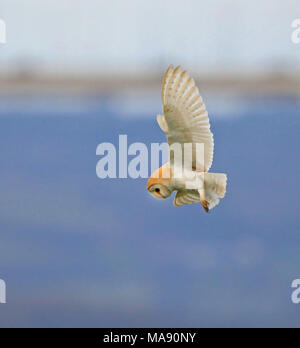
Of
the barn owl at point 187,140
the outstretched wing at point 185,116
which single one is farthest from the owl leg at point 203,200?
the outstretched wing at point 185,116

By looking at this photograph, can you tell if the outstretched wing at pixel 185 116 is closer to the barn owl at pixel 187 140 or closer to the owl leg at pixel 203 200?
the barn owl at pixel 187 140

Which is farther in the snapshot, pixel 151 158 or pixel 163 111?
pixel 151 158

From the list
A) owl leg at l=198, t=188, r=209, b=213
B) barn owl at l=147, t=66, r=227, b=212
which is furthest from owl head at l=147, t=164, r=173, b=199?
owl leg at l=198, t=188, r=209, b=213

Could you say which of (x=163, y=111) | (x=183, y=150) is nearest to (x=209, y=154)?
(x=183, y=150)

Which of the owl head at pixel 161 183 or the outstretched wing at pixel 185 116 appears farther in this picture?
the owl head at pixel 161 183

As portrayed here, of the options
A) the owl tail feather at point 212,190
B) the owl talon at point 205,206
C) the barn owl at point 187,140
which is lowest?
the owl talon at point 205,206

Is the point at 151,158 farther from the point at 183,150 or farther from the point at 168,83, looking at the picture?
the point at 168,83

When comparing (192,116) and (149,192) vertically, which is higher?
(192,116)
